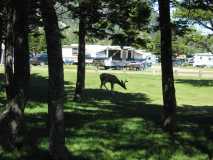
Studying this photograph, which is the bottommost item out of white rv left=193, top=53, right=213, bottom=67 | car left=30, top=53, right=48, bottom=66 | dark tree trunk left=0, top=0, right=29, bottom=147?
white rv left=193, top=53, right=213, bottom=67

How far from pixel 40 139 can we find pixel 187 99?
84.9ft

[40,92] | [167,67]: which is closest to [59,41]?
[167,67]

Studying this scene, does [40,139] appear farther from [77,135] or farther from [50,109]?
[50,109]

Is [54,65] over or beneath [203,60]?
over

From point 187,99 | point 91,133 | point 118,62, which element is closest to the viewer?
point 91,133

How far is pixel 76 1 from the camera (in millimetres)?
21547

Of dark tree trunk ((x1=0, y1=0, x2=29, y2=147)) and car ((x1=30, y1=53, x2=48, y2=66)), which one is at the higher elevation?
dark tree trunk ((x1=0, y1=0, x2=29, y2=147))

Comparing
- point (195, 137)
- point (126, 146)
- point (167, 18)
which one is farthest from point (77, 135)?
point (167, 18)

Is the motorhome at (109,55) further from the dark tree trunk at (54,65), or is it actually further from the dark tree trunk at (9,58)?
the dark tree trunk at (54,65)

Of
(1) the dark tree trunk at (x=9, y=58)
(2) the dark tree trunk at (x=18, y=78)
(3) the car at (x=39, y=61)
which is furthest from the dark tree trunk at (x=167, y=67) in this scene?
(3) the car at (x=39, y=61)

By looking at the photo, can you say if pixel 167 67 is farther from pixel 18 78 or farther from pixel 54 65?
pixel 54 65

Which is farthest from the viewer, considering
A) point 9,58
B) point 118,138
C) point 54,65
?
point 118,138

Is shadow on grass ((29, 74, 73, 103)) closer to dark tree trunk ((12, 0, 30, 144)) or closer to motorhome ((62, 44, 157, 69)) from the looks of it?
dark tree trunk ((12, 0, 30, 144))

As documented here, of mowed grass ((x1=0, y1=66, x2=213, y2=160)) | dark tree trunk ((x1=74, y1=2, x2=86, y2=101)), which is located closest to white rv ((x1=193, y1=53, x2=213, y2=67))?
dark tree trunk ((x1=74, y1=2, x2=86, y2=101))
